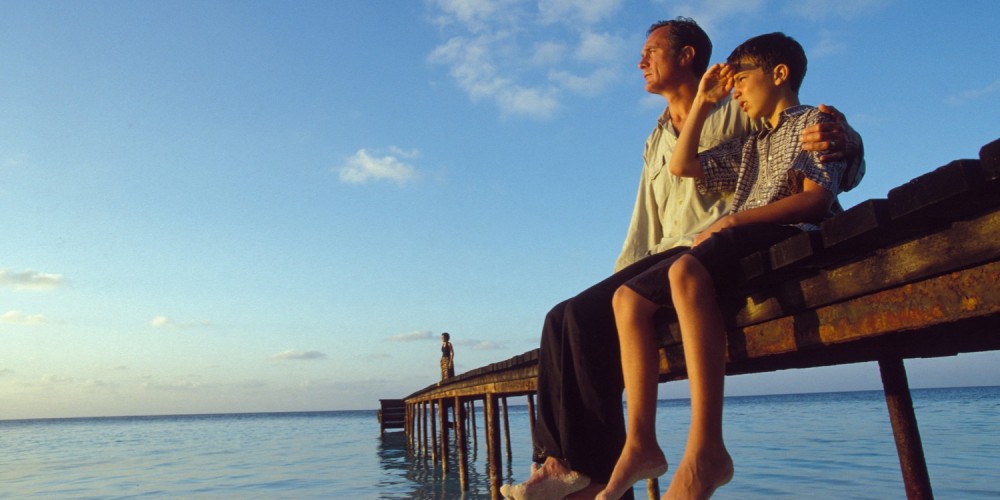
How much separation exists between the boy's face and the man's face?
0.51m

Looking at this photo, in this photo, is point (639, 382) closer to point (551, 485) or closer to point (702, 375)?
point (702, 375)

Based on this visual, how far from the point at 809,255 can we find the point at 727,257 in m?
0.35

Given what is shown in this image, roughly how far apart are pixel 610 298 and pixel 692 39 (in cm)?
135

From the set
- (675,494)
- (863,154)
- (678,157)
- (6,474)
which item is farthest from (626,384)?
(6,474)

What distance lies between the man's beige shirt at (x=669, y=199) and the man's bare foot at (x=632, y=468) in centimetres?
87

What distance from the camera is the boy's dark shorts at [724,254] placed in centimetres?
217

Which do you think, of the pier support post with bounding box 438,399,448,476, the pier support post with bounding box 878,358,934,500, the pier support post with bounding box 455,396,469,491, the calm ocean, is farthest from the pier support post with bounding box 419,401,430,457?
the pier support post with bounding box 878,358,934,500

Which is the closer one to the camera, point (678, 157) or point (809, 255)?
point (809, 255)

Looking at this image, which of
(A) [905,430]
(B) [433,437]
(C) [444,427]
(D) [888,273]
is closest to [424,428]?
(B) [433,437]

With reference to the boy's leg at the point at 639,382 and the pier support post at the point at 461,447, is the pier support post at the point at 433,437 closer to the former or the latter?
the pier support post at the point at 461,447

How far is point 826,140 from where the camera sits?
2230 mm

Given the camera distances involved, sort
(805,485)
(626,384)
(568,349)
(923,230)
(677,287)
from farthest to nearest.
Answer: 1. (805,485)
2. (568,349)
3. (626,384)
4. (677,287)
5. (923,230)

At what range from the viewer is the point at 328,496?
14656 mm

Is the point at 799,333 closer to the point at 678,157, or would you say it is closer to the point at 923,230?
the point at 923,230
